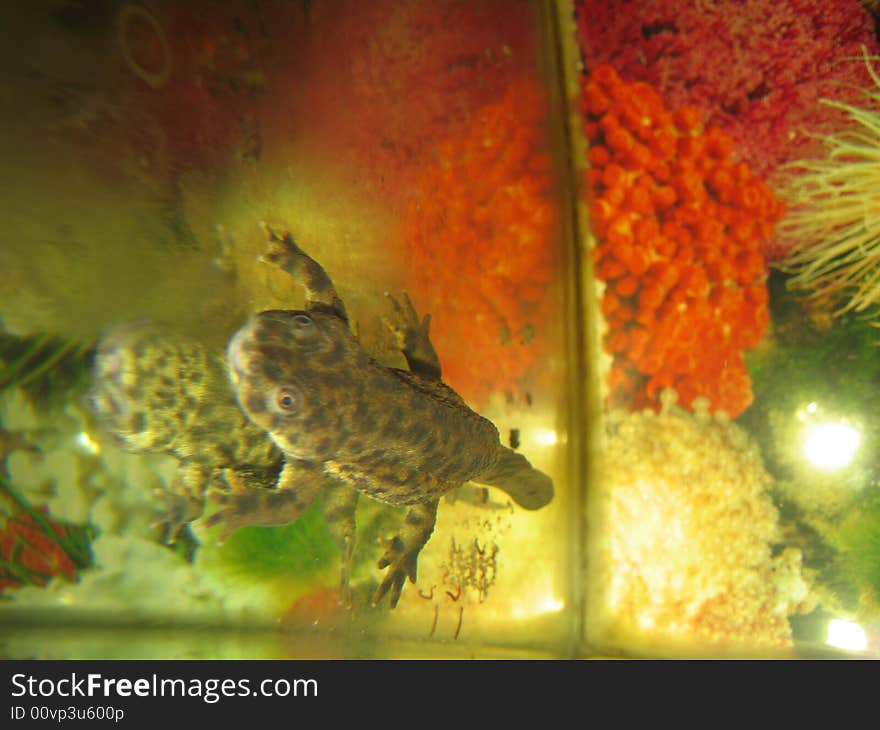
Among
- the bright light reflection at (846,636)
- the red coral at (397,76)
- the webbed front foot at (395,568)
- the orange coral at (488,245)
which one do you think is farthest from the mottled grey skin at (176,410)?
the bright light reflection at (846,636)

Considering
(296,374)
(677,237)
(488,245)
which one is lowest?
(296,374)

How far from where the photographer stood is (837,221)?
2719 millimetres

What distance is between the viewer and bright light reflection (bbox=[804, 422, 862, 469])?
272cm

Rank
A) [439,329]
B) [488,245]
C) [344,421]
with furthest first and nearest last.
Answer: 1. [488,245]
2. [439,329]
3. [344,421]

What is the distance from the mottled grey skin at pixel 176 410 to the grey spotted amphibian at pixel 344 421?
0.17 ft

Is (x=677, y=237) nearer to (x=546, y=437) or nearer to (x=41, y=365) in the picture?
(x=546, y=437)

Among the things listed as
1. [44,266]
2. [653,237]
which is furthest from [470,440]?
[653,237]

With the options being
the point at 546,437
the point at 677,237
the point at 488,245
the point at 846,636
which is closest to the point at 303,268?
the point at 488,245

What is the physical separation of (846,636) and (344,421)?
279 cm

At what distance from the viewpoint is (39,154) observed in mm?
1029

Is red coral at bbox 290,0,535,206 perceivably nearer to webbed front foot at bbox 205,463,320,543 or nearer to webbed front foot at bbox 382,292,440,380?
webbed front foot at bbox 382,292,440,380

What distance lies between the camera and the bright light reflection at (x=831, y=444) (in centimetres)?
272

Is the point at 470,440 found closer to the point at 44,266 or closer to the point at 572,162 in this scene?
the point at 44,266

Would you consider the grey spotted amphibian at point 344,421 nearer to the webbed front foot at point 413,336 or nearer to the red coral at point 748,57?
the webbed front foot at point 413,336
